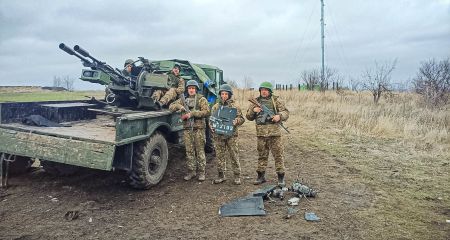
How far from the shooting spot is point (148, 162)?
6121 millimetres

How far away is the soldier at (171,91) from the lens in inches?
288

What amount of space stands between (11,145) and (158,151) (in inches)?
84.5

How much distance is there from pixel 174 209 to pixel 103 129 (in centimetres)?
188

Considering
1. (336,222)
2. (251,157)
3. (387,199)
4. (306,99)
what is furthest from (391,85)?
(336,222)

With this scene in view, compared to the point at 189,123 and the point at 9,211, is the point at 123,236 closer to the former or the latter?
the point at 9,211

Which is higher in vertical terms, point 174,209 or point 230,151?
point 230,151

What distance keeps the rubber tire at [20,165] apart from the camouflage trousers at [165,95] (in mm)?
2418

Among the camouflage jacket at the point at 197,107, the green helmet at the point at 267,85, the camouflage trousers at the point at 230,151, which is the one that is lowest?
the camouflage trousers at the point at 230,151

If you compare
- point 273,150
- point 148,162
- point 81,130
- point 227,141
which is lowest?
point 148,162

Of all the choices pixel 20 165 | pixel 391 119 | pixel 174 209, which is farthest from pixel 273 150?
pixel 391 119

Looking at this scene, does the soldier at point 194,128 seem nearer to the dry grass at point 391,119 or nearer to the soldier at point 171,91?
the soldier at point 171,91

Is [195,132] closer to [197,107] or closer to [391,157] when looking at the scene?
[197,107]

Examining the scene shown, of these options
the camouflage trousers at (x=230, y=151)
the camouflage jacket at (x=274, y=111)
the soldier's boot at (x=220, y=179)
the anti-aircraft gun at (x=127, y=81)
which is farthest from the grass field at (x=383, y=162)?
the anti-aircraft gun at (x=127, y=81)

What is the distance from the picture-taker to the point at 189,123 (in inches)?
269
